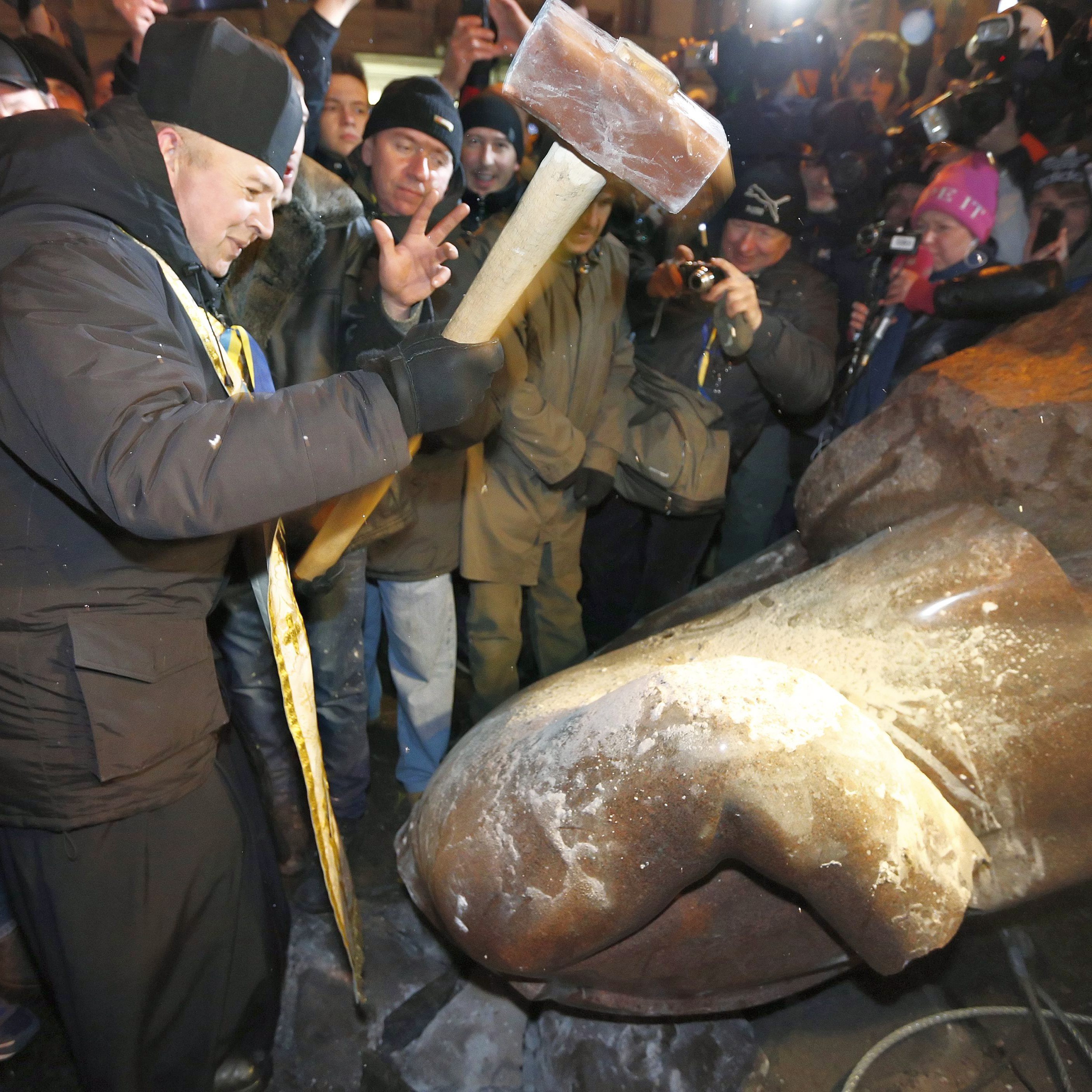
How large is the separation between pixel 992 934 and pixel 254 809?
6.89ft

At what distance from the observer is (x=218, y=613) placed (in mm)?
2348

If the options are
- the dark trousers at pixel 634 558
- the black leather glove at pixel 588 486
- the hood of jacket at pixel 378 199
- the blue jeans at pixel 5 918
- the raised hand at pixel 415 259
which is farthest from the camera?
the dark trousers at pixel 634 558

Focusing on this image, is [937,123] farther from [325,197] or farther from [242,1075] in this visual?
[242,1075]

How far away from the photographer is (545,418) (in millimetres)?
2898

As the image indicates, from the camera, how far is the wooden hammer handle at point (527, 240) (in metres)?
1.39

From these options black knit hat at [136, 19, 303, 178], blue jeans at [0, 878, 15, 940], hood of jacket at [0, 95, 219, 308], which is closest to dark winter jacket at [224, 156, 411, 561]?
black knit hat at [136, 19, 303, 178]

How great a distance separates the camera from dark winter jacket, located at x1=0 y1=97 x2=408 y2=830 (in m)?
1.17

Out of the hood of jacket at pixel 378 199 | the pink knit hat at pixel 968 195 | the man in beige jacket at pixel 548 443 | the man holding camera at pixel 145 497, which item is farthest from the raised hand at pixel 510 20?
the pink knit hat at pixel 968 195

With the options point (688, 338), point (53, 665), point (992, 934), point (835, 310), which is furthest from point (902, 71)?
point (53, 665)

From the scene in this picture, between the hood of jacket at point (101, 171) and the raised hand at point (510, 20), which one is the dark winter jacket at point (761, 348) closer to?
→ the raised hand at point (510, 20)

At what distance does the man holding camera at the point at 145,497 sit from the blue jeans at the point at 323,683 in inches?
24.0

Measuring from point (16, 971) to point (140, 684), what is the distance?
119 centimetres

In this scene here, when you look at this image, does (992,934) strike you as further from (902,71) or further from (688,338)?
(902,71)

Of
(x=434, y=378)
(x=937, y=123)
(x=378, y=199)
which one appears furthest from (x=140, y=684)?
(x=937, y=123)
